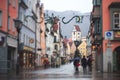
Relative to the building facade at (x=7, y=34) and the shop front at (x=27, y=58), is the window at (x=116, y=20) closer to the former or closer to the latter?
the building facade at (x=7, y=34)

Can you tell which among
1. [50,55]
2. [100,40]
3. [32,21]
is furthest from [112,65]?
[50,55]

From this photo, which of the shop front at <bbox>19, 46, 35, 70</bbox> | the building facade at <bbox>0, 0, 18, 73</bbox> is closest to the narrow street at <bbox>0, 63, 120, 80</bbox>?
the building facade at <bbox>0, 0, 18, 73</bbox>

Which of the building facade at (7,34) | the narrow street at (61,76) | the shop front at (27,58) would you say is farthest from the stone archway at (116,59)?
the shop front at (27,58)

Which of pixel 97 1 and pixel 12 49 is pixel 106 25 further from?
pixel 12 49

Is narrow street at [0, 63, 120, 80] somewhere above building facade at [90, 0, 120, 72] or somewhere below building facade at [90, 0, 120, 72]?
below

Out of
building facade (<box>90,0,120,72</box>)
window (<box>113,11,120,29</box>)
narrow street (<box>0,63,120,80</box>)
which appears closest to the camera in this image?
narrow street (<box>0,63,120,80</box>)

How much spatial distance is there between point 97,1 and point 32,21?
24.7m

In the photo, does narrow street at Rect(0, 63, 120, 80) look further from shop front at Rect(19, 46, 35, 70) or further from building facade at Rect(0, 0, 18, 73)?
shop front at Rect(19, 46, 35, 70)

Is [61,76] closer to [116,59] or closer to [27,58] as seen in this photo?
[116,59]

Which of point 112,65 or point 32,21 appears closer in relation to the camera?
point 112,65

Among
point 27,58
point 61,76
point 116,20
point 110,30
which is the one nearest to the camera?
point 61,76

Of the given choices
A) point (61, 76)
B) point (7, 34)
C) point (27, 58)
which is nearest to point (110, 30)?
point (7, 34)

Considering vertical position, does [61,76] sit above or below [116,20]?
below

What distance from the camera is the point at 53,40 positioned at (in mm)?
139625
